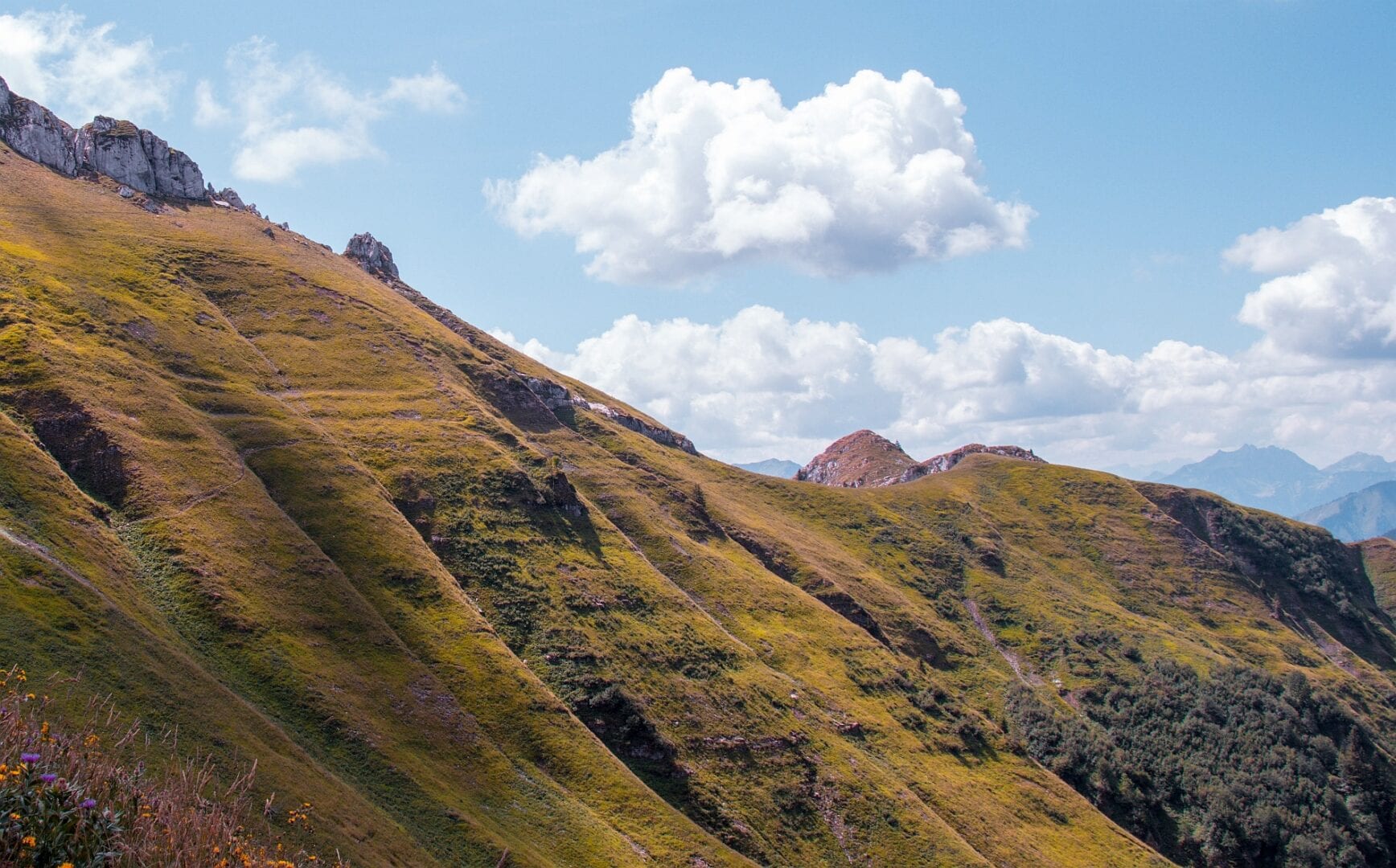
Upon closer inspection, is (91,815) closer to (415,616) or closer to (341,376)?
(415,616)

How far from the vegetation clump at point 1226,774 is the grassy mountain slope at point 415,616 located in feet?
29.2

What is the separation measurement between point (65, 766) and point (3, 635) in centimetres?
6189

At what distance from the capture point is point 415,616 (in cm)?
11162

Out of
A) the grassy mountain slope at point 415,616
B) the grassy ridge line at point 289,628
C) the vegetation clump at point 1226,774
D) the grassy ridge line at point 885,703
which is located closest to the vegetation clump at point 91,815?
the grassy mountain slope at point 415,616

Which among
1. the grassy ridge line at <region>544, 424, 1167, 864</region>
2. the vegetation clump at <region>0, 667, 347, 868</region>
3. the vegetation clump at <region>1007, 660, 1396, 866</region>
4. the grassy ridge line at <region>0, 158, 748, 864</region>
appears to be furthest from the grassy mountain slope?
the vegetation clump at <region>0, 667, 347, 868</region>

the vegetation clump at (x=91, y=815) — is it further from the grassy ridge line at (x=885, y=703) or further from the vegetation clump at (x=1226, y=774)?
the vegetation clump at (x=1226, y=774)

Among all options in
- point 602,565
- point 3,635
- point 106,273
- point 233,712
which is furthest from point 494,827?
point 106,273

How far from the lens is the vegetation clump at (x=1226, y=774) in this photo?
163 metres

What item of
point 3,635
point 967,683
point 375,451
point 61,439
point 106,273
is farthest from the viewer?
point 967,683

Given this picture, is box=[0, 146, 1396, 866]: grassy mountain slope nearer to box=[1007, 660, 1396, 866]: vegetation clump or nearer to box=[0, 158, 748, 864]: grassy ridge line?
box=[0, 158, 748, 864]: grassy ridge line

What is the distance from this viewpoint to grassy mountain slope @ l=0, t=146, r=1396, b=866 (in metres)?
83.0

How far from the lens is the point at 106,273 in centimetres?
16100

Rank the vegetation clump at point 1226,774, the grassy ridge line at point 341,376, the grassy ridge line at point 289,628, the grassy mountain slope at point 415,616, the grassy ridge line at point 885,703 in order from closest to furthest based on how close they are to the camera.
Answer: the grassy mountain slope at point 415,616, the grassy ridge line at point 289,628, the grassy ridge line at point 885,703, the grassy ridge line at point 341,376, the vegetation clump at point 1226,774

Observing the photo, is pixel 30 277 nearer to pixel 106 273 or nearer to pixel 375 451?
pixel 106 273
